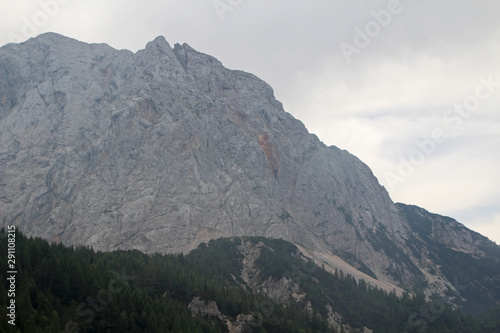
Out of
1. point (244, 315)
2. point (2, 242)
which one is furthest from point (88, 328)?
point (244, 315)

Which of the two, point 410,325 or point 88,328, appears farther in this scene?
point 410,325

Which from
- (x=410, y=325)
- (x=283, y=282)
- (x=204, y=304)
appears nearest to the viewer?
(x=204, y=304)

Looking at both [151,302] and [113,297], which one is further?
[151,302]

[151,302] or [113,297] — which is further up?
[151,302]

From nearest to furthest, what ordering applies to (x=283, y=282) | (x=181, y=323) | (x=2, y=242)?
(x=181, y=323), (x=2, y=242), (x=283, y=282)

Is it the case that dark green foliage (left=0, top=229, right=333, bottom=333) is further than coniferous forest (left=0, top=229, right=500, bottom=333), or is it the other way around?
coniferous forest (left=0, top=229, right=500, bottom=333)

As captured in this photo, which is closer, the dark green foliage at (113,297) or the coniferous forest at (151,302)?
the dark green foliage at (113,297)

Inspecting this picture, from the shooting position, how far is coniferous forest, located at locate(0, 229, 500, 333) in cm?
10250

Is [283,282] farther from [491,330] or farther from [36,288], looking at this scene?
[36,288]

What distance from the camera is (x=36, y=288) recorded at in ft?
343

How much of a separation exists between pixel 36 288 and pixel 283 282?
374ft

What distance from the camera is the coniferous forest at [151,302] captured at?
4035 inches

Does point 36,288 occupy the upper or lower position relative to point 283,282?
lower

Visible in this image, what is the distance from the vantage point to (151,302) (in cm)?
12206
